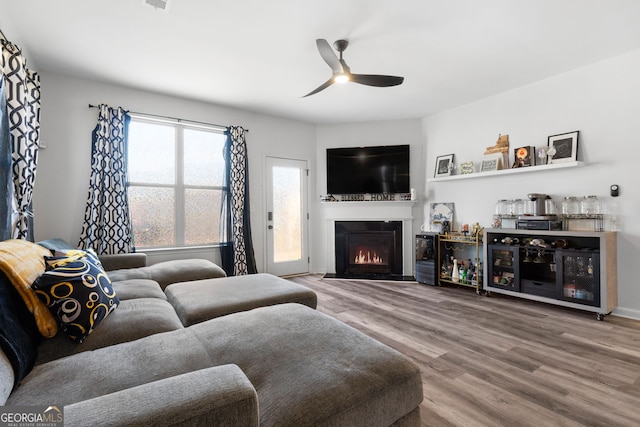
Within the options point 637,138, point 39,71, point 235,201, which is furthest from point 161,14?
point 637,138

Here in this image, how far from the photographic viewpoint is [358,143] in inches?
208

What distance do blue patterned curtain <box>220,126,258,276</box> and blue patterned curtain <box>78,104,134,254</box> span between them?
120 centimetres

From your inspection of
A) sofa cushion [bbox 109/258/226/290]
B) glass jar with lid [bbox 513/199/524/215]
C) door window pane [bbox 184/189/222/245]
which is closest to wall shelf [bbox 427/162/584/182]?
glass jar with lid [bbox 513/199/524/215]

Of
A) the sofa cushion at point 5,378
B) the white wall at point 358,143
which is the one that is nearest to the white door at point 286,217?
the white wall at point 358,143

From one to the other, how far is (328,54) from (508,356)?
274 centimetres

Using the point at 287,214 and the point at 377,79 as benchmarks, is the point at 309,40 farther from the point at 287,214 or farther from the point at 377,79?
the point at 287,214

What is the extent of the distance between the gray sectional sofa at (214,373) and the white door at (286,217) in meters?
3.24

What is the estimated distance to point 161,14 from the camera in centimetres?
241

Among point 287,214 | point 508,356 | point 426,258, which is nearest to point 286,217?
point 287,214

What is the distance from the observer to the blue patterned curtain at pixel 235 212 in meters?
4.41

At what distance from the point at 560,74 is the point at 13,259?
503 centimetres

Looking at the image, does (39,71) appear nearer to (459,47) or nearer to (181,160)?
(181,160)

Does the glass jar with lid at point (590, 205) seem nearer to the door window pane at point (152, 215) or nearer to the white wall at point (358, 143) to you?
the white wall at point (358, 143)

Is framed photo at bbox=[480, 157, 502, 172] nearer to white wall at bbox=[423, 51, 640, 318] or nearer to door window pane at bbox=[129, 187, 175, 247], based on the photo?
white wall at bbox=[423, 51, 640, 318]
